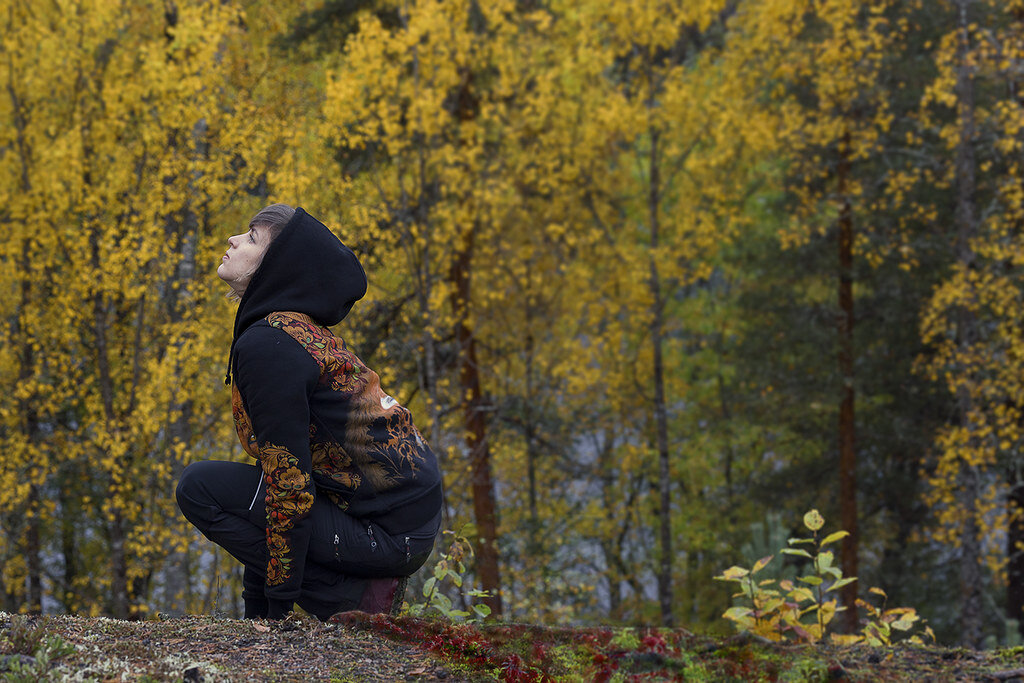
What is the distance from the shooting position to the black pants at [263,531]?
314cm

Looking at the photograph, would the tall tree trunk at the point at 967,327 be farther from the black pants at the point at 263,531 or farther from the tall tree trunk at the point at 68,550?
the tall tree trunk at the point at 68,550

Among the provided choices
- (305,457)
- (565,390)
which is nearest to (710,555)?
(565,390)

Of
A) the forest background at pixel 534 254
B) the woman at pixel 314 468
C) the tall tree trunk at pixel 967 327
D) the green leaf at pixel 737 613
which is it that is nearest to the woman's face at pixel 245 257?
the woman at pixel 314 468

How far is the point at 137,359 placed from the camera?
12031 millimetres

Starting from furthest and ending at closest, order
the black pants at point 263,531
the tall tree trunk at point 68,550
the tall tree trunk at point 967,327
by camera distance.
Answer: the tall tree trunk at point 68,550, the tall tree trunk at point 967,327, the black pants at point 263,531

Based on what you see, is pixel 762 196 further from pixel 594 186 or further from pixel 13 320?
pixel 13 320

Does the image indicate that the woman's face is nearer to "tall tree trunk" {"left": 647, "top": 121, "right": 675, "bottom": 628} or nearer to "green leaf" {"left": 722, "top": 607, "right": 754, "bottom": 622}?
"green leaf" {"left": 722, "top": 607, "right": 754, "bottom": 622}

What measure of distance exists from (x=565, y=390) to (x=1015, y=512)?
24.9ft

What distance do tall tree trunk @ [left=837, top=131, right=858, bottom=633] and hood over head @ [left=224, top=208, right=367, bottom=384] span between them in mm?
11667

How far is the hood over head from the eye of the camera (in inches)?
124

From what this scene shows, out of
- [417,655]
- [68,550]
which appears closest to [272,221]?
[417,655]

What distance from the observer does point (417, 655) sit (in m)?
2.81

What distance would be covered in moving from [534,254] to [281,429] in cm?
1335

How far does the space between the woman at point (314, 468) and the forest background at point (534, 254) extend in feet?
20.7
